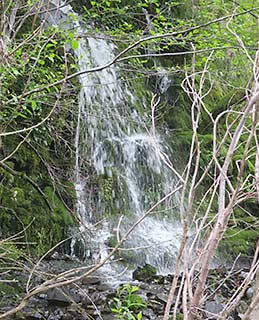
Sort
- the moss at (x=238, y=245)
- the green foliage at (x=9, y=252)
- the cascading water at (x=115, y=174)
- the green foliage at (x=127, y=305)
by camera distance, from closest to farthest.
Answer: the green foliage at (x=9, y=252)
the green foliage at (x=127, y=305)
the cascading water at (x=115, y=174)
the moss at (x=238, y=245)

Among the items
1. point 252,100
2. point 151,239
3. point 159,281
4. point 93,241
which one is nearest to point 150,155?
point 151,239

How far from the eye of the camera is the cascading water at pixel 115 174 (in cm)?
624

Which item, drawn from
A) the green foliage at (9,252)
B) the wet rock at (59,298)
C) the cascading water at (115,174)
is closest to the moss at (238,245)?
the cascading water at (115,174)

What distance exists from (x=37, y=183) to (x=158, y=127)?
12.3 ft

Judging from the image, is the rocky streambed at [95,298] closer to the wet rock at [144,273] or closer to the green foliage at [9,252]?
the wet rock at [144,273]

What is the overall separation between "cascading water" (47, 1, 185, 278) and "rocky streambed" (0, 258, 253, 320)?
741 mm

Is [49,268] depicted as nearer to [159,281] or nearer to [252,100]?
[159,281]

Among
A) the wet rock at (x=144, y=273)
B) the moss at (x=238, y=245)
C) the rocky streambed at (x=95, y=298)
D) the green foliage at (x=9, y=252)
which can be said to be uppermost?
the green foliage at (x=9, y=252)

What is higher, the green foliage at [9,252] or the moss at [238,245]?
the green foliage at [9,252]

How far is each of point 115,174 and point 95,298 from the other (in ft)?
8.99

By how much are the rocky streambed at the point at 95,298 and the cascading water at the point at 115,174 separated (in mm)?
741

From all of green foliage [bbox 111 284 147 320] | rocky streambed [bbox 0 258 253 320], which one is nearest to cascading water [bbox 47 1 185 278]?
rocky streambed [bbox 0 258 253 320]

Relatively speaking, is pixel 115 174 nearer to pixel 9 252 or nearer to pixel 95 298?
pixel 95 298

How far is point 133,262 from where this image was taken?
19.8ft
